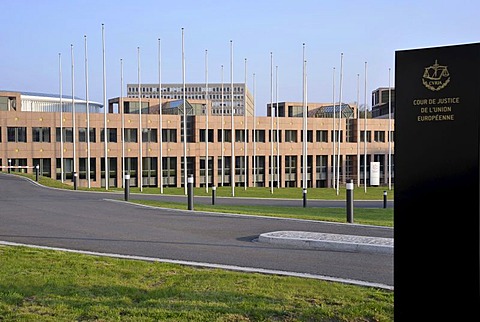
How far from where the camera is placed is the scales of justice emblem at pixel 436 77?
17.3 feet

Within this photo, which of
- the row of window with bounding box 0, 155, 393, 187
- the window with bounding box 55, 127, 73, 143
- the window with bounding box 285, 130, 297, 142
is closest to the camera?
the row of window with bounding box 0, 155, 393, 187

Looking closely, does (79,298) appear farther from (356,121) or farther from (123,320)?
(356,121)

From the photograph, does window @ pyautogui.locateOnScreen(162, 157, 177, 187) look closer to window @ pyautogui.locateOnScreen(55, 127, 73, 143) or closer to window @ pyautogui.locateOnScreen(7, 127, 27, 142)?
window @ pyautogui.locateOnScreen(55, 127, 73, 143)

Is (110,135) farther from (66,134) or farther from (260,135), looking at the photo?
(260,135)

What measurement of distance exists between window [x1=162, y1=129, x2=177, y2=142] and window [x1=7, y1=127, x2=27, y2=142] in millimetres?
14634

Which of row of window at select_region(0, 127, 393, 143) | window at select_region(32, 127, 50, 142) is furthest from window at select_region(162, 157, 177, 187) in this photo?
window at select_region(32, 127, 50, 142)

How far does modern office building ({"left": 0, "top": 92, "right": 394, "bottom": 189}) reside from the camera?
190 feet

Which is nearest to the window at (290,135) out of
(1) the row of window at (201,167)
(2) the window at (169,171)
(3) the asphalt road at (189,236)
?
(1) the row of window at (201,167)

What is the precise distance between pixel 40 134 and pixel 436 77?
57.6 m

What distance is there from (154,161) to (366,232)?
2067 inches

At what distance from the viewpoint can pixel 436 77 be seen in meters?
5.31

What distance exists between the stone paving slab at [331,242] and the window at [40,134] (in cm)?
5053

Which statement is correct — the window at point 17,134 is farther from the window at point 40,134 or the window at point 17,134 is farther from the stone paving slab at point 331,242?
the stone paving slab at point 331,242

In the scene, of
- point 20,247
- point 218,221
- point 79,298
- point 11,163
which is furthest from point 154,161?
point 79,298
